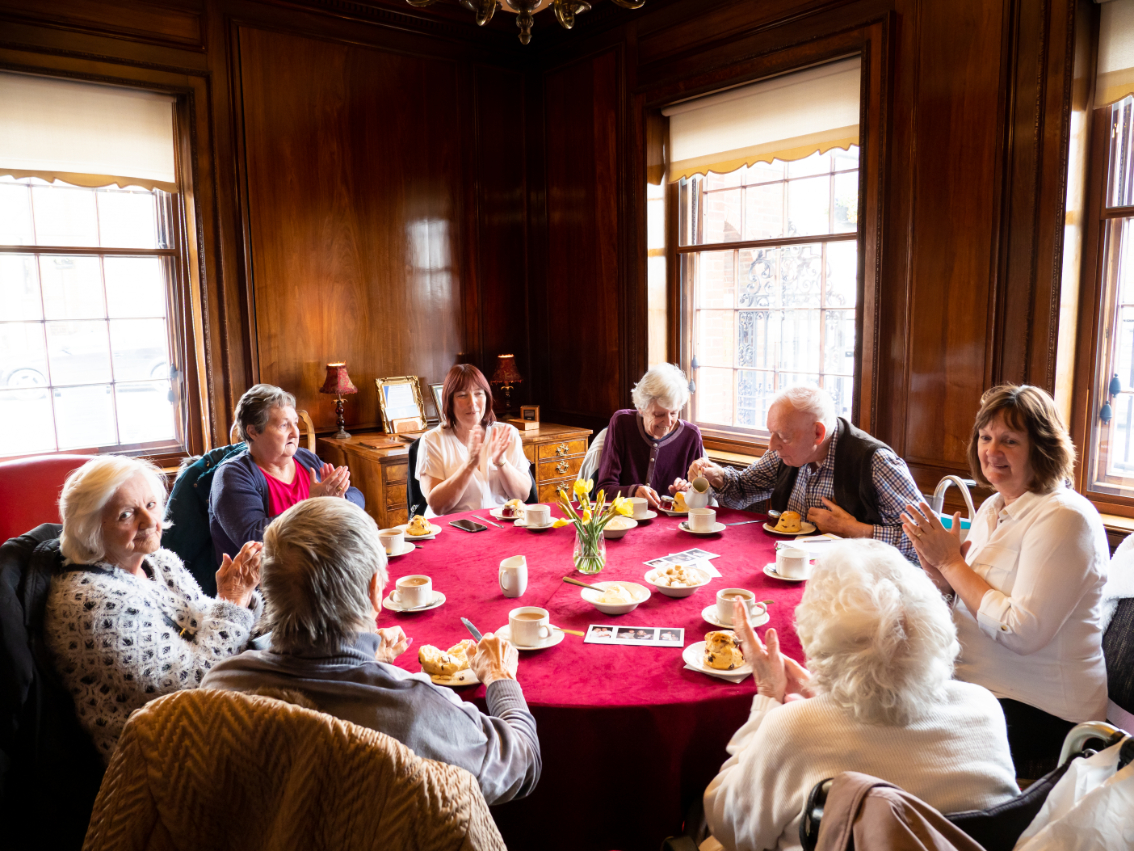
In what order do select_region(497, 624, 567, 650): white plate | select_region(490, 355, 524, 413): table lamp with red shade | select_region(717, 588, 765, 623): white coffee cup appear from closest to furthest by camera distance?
1. select_region(497, 624, 567, 650): white plate
2. select_region(717, 588, 765, 623): white coffee cup
3. select_region(490, 355, 524, 413): table lamp with red shade

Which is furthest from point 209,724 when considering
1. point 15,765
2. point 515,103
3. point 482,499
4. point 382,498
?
point 515,103

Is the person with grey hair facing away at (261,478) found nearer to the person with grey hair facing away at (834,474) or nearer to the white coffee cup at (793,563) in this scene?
the white coffee cup at (793,563)

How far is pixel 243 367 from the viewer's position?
14.5 ft

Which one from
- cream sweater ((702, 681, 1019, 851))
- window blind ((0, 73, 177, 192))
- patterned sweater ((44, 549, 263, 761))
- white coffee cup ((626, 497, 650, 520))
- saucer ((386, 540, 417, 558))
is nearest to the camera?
cream sweater ((702, 681, 1019, 851))

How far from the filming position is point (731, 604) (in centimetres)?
191

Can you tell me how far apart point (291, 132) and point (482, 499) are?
2576mm

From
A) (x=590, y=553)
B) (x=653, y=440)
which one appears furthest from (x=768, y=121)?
(x=590, y=553)

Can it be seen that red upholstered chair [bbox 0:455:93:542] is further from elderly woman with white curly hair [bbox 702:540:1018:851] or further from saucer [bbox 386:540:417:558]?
elderly woman with white curly hair [bbox 702:540:1018:851]

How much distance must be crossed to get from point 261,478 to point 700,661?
1678 millimetres

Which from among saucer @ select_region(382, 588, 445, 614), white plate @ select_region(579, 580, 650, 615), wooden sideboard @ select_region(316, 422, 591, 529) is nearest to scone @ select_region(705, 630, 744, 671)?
white plate @ select_region(579, 580, 650, 615)

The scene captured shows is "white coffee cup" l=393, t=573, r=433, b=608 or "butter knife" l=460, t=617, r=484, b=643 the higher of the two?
"white coffee cup" l=393, t=573, r=433, b=608

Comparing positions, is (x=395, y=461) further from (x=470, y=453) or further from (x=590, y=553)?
(x=590, y=553)

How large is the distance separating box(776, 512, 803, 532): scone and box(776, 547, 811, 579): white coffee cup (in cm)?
43

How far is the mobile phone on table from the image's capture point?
276 centimetres
